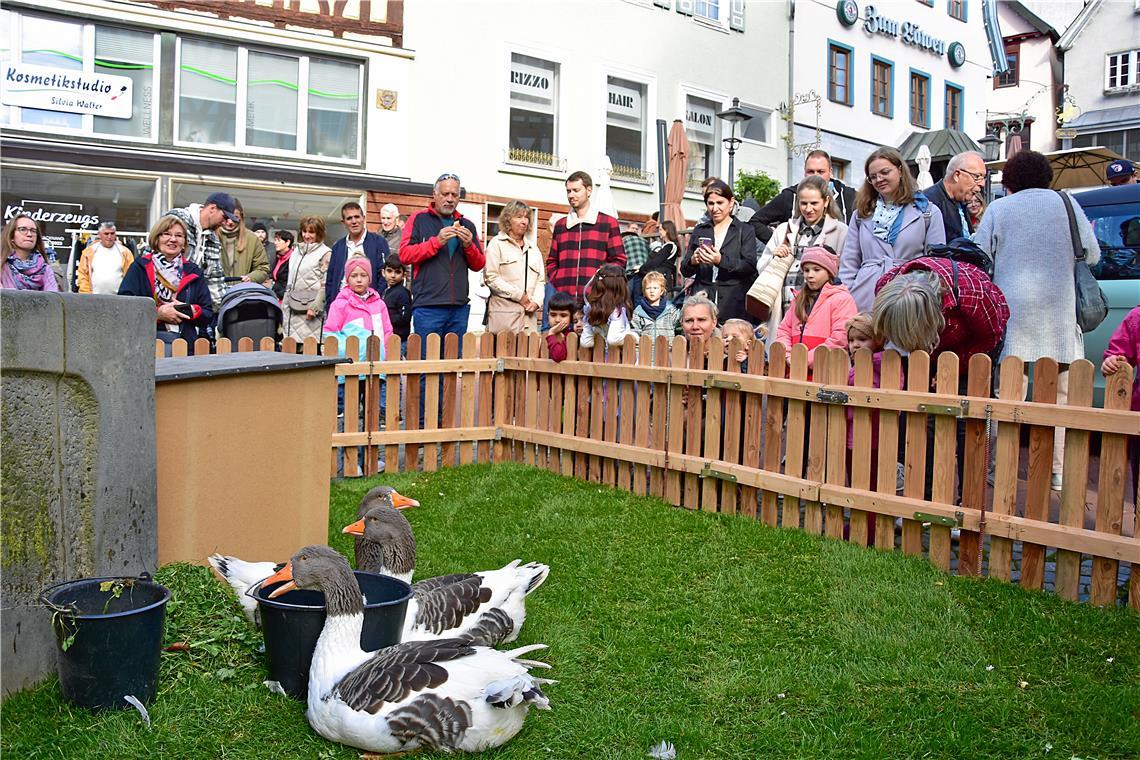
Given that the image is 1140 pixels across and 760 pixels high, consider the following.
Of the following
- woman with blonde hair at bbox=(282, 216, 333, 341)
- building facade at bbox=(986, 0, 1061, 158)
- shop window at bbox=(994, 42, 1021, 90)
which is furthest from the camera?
shop window at bbox=(994, 42, 1021, 90)

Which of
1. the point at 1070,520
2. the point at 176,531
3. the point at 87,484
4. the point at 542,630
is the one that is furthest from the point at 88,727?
the point at 1070,520

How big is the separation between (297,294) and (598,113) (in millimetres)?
13926

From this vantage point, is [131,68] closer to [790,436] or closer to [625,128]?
[625,128]

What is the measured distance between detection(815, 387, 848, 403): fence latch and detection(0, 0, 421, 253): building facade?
1454 centimetres

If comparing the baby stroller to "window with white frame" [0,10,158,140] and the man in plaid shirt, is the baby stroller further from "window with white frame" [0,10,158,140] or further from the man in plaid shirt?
"window with white frame" [0,10,158,140]

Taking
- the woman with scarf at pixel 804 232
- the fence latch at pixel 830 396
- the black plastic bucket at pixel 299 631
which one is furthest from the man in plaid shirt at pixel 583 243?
the black plastic bucket at pixel 299 631

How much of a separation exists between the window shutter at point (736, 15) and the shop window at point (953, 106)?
36.0 feet

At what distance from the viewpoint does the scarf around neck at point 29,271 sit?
10.2m

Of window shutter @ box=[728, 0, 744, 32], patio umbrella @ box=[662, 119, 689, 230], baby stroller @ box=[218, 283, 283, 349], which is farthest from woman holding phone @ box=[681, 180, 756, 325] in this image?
window shutter @ box=[728, 0, 744, 32]

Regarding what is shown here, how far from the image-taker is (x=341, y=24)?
19812mm

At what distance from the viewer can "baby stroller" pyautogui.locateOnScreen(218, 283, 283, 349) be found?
9.34 meters

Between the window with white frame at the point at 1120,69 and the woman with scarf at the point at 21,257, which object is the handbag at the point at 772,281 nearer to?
the woman with scarf at the point at 21,257

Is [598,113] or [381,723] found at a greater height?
[598,113]

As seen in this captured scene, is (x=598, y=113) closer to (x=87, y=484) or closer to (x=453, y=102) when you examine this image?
(x=453, y=102)
